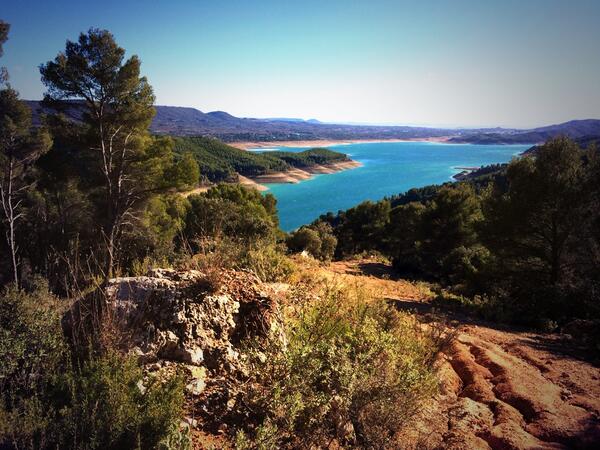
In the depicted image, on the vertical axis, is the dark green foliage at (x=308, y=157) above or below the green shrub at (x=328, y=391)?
above

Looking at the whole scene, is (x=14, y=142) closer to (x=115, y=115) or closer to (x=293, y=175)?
(x=115, y=115)

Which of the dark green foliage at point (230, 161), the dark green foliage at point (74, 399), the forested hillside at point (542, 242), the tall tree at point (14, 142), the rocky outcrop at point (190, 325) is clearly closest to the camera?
the dark green foliage at point (74, 399)

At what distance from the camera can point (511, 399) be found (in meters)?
3.88

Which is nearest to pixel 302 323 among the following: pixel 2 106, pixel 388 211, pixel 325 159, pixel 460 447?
pixel 460 447

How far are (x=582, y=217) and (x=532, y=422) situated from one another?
8375mm

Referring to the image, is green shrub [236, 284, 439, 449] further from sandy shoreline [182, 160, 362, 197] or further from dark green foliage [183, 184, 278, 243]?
sandy shoreline [182, 160, 362, 197]

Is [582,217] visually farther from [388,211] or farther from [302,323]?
[388,211]

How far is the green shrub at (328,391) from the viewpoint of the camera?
8.68 feet

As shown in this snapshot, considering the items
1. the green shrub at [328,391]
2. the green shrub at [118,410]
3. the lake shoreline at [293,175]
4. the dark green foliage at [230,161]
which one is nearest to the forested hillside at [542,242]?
the green shrub at [328,391]

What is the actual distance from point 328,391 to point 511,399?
2.38m

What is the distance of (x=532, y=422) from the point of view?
347 centimetres

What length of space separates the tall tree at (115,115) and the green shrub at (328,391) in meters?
7.49

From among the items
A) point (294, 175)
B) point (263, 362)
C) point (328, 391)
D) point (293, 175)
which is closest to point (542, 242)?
point (328, 391)

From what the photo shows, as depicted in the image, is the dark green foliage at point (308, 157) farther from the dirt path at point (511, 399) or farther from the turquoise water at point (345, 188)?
the dirt path at point (511, 399)
